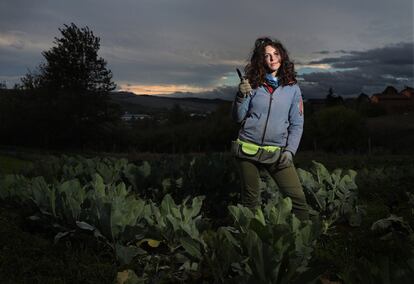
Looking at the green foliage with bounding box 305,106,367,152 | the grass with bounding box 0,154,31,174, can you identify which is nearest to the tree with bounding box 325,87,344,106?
the green foliage with bounding box 305,106,367,152

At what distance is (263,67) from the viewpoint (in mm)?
4328

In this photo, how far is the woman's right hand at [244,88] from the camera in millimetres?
4195

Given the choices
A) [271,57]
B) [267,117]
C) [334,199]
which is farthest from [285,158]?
[334,199]

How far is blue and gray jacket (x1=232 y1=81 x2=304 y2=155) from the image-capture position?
14.1 ft

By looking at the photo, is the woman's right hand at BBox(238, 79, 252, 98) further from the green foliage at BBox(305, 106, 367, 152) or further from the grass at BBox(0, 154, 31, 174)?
the green foliage at BBox(305, 106, 367, 152)

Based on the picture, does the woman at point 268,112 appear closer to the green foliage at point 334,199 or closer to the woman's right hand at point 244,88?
the woman's right hand at point 244,88

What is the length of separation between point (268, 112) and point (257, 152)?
335 millimetres

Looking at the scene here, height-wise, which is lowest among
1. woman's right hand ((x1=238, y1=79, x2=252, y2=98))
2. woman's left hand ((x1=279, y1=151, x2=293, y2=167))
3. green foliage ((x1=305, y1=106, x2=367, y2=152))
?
green foliage ((x1=305, y1=106, x2=367, y2=152))

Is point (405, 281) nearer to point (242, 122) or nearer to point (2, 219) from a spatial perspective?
point (242, 122)

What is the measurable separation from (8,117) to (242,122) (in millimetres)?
45374

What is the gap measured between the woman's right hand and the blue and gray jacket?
0.13 feet

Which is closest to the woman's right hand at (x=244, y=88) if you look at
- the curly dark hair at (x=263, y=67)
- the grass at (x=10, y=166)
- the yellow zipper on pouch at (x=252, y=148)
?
the curly dark hair at (x=263, y=67)

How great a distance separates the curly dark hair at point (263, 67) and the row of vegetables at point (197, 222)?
1.01m

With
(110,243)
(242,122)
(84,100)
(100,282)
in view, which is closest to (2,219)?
(110,243)
